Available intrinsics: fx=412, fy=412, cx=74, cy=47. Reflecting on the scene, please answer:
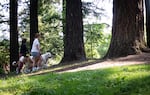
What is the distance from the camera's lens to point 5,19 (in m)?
32.7

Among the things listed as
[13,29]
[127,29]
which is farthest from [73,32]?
[13,29]

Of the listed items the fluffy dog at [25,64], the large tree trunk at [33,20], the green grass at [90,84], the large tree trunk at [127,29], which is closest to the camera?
the green grass at [90,84]

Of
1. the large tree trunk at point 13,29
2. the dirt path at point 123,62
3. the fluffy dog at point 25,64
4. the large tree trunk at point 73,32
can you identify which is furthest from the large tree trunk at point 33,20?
the dirt path at point 123,62

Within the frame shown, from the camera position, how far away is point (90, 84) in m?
9.42

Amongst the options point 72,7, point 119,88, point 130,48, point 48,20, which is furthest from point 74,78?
point 48,20

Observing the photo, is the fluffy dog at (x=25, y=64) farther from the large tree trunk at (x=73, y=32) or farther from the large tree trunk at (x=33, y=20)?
the large tree trunk at (x=33, y=20)

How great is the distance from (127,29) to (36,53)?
447cm

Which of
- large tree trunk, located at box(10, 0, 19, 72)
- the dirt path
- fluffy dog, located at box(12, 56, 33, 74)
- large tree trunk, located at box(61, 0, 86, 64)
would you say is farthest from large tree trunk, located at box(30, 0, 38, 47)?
the dirt path

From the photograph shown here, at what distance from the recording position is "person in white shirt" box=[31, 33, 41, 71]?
1725 cm

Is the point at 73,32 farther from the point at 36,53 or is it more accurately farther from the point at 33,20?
the point at 33,20

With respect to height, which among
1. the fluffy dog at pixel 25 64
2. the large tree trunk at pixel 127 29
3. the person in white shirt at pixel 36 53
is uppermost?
the large tree trunk at pixel 127 29

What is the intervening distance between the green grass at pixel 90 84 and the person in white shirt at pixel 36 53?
655 cm

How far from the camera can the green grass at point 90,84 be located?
28.7 feet

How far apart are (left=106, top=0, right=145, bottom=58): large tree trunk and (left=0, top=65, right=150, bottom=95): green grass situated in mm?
3801
